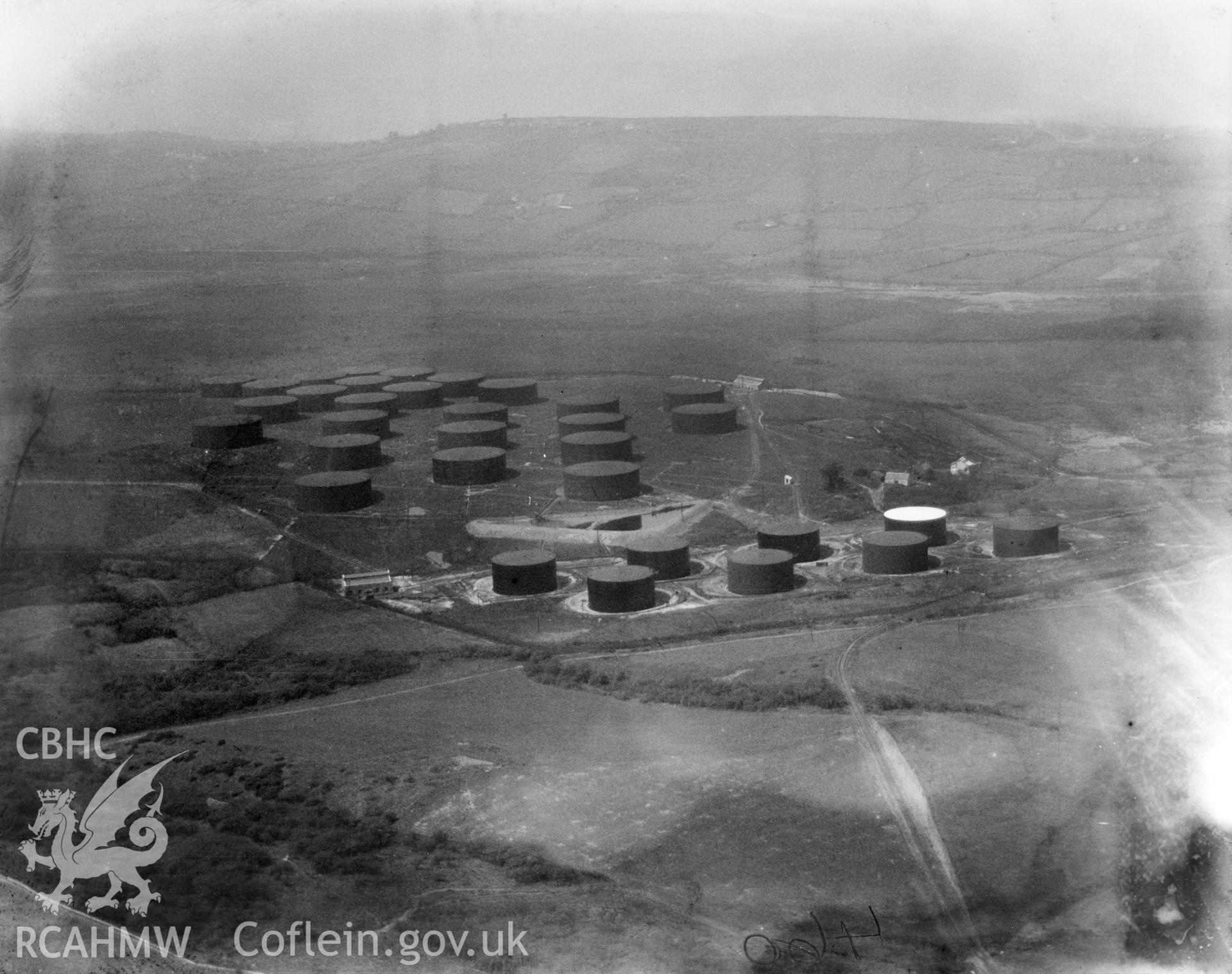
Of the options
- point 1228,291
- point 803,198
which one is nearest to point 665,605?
point 1228,291

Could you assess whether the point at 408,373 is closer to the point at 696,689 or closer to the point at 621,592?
the point at 621,592

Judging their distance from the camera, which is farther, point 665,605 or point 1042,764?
point 665,605

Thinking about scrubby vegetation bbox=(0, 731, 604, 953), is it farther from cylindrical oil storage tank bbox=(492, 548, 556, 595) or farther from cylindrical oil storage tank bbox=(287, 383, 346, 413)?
cylindrical oil storage tank bbox=(287, 383, 346, 413)

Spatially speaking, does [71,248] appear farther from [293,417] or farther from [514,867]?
[514,867]

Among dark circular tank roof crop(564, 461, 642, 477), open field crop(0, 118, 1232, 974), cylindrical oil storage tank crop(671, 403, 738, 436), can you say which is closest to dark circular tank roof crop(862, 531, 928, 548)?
open field crop(0, 118, 1232, 974)

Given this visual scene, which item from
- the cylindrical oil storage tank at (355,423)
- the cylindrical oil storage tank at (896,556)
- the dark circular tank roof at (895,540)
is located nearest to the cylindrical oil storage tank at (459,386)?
the cylindrical oil storage tank at (355,423)

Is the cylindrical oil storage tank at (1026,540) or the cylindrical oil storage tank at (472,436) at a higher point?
the cylindrical oil storage tank at (472,436)

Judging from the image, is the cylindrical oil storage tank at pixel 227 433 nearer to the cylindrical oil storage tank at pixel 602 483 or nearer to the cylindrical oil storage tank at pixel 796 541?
the cylindrical oil storage tank at pixel 602 483
